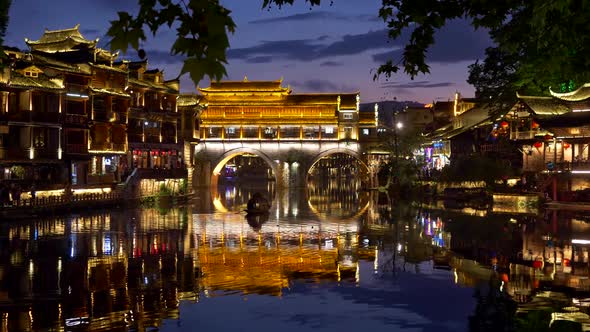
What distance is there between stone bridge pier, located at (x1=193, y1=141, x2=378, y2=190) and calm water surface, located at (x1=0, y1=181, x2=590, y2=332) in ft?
169

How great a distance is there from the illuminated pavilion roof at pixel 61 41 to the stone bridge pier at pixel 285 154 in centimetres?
3366

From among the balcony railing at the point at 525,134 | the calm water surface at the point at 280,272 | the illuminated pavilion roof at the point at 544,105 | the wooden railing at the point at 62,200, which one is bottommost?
the calm water surface at the point at 280,272

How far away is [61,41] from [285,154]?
125 feet

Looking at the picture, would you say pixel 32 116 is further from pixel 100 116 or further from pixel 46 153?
pixel 100 116

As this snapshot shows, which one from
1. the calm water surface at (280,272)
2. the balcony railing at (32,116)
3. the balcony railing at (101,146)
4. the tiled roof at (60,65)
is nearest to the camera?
the calm water surface at (280,272)

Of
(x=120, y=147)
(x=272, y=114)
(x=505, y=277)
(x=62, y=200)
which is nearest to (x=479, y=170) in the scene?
(x=120, y=147)

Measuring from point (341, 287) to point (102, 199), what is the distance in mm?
31766

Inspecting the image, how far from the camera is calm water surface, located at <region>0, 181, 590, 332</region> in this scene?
16.3m

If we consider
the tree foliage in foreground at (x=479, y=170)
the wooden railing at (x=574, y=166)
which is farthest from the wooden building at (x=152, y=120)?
the wooden railing at (x=574, y=166)

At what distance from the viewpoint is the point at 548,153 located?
53.7 metres

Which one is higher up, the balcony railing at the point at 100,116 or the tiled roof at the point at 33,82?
the tiled roof at the point at 33,82

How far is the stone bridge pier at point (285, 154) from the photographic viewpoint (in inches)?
3580

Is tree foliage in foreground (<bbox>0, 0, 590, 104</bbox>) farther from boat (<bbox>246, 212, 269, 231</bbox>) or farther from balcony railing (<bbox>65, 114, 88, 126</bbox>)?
balcony railing (<bbox>65, 114, 88, 126</bbox>)

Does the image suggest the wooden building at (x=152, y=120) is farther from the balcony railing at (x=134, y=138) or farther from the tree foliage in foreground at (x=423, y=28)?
the tree foliage in foreground at (x=423, y=28)
